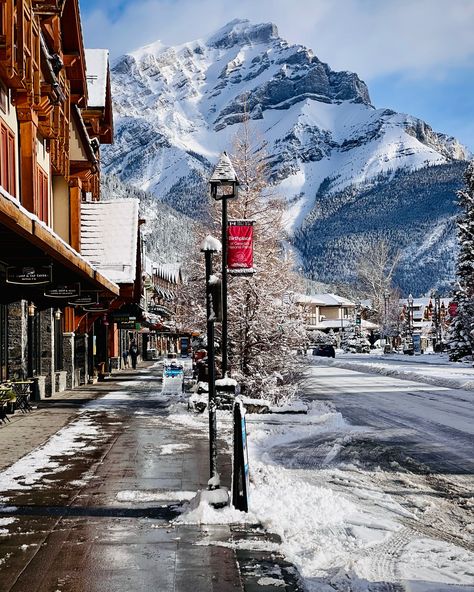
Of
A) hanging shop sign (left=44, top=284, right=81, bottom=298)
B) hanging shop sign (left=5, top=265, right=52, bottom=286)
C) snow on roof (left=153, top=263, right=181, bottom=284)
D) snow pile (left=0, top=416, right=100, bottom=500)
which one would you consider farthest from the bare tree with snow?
snow on roof (left=153, top=263, right=181, bottom=284)

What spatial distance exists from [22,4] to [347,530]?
44.0 ft

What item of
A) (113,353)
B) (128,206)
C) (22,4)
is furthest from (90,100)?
(113,353)

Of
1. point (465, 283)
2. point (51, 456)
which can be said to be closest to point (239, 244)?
point (51, 456)

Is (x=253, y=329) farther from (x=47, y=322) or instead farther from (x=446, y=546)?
(x=446, y=546)

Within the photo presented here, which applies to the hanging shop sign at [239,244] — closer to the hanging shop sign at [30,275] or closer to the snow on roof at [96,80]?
the hanging shop sign at [30,275]

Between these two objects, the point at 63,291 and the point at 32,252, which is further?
the point at 63,291

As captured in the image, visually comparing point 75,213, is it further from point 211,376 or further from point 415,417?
point 211,376

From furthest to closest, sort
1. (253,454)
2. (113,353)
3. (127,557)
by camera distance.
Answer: (113,353) → (253,454) → (127,557)

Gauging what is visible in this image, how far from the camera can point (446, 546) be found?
7.62m

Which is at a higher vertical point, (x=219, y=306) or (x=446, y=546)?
(x=219, y=306)

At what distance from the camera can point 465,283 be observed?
180ft

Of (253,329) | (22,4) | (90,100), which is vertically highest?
(90,100)

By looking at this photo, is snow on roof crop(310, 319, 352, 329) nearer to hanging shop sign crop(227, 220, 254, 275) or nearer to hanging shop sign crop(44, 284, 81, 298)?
hanging shop sign crop(44, 284, 81, 298)

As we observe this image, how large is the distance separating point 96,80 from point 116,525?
88.9 ft
